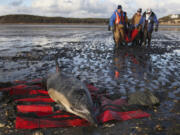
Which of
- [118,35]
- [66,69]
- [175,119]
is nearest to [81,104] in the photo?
[175,119]

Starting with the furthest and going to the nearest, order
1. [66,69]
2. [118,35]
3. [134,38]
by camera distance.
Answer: [134,38], [118,35], [66,69]

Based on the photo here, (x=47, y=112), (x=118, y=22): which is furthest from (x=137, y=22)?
(x=47, y=112)

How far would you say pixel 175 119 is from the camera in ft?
11.3

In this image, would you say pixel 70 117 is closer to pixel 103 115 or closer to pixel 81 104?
pixel 81 104

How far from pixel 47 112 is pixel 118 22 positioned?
960 centimetres

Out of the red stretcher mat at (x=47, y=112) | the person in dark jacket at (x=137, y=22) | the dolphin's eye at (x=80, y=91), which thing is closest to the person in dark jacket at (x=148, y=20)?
the person in dark jacket at (x=137, y=22)

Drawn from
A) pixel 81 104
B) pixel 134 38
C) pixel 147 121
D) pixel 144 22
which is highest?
pixel 144 22

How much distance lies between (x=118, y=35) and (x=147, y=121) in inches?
377

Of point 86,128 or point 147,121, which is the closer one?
point 86,128

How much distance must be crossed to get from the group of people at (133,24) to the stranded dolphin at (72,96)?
341 inches

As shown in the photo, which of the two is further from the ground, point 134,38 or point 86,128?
point 134,38

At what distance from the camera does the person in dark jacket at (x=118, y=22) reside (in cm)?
1191

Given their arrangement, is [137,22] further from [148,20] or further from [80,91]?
[80,91]

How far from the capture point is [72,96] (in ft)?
11.4
